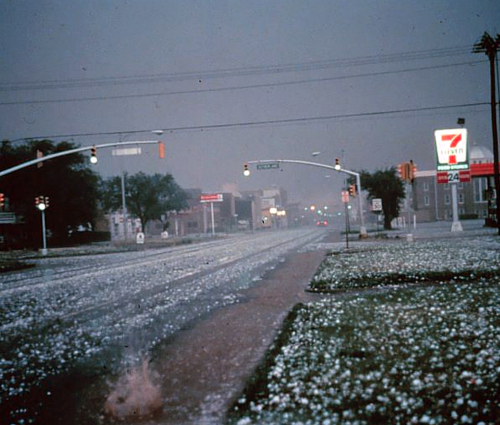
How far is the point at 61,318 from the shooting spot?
10078mm

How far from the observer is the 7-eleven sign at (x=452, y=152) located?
40.9m

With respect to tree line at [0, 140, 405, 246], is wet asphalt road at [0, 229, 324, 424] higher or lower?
lower

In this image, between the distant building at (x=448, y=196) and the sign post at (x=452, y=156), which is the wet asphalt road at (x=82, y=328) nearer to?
the sign post at (x=452, y=156)

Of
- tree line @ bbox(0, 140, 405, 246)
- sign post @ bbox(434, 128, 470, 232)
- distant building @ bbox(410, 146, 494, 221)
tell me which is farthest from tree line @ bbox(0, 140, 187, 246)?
distant building @ bbox(410, 146, 494, 221)

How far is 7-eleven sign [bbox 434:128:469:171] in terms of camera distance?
134 feet

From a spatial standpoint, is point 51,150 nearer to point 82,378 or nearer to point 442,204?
point 82,378

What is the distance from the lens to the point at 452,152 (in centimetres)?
4100

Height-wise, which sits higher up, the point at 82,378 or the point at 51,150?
the point at 51,150


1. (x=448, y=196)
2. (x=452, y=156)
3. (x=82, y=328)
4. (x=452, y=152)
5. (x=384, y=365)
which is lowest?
(x=82, y=328)

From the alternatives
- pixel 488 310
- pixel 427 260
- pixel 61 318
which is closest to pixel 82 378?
pixel 61 318

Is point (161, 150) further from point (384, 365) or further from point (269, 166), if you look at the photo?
point (384, 365)

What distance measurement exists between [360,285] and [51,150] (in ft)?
193

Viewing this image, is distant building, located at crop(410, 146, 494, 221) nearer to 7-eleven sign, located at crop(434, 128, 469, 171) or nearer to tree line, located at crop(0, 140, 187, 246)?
7-eleven sign, located at crop(434, 128, 469, 171)

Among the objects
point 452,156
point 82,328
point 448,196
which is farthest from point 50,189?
point 448,196
